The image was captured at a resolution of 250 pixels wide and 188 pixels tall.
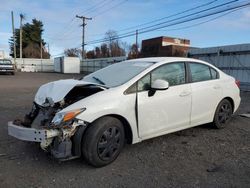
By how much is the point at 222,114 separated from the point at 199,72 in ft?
3.81

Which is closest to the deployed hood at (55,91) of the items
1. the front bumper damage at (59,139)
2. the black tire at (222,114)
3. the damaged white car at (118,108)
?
the damaged white car at (118,108)

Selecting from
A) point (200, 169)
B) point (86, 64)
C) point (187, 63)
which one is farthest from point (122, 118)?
point (86, 64)

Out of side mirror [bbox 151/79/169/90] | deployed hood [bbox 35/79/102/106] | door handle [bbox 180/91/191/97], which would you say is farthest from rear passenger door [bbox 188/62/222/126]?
deployed hood [bbox 35/79/102/106]

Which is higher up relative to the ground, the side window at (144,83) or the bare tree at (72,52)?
the bare tree at (72,52)

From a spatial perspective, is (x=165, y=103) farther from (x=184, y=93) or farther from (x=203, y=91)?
(x=203, y=91)

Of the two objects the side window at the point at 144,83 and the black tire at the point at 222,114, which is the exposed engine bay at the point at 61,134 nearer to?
the side window at the point at 144,83

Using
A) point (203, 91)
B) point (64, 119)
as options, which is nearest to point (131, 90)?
point (64, 119)

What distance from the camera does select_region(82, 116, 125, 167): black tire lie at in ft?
11.8

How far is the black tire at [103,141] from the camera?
361 centimetres

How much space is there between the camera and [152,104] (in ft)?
13.9

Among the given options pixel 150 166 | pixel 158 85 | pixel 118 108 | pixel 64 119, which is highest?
pixel 158 85

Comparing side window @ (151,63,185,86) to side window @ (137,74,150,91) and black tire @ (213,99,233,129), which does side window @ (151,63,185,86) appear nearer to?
side window @ (137,74,150,91)

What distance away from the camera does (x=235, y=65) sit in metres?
15.9

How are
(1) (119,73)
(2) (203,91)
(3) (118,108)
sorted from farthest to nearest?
(2) (203,91), (1) (119,73), (3) (118,108)
